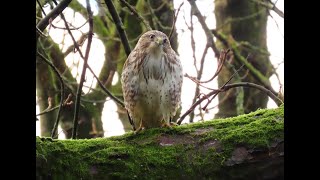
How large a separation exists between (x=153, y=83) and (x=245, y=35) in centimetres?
317

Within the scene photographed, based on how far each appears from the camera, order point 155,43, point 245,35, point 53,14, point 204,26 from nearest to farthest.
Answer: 1. point 53,14
2. point 155,43
3. point 204,26
4. point 245,35

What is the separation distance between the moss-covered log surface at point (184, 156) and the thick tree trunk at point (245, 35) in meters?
3.27

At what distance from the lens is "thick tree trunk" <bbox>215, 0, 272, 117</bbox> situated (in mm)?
6383

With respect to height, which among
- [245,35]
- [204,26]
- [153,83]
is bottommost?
[153,83]

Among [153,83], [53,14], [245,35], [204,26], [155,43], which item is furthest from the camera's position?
[245,35]

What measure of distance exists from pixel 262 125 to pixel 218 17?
4.17m

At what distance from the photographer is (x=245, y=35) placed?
6.79m

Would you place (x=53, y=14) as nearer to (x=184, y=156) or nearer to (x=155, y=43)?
(x=155, y=43)

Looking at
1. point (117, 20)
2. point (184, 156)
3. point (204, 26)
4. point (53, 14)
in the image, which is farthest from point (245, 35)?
point (184, 156)

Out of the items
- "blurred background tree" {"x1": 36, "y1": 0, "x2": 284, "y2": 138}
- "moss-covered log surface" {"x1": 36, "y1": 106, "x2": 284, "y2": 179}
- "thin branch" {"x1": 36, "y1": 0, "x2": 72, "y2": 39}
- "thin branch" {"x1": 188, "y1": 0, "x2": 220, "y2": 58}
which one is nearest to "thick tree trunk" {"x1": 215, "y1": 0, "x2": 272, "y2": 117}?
"blurred background tree" {"x1": 36, "y1": 0, "x2": 284, "y2": 138}

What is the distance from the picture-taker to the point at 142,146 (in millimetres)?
3096

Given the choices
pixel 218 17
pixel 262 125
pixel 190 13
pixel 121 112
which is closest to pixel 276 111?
pixel 262 125

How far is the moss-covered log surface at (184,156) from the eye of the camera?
276 cm
